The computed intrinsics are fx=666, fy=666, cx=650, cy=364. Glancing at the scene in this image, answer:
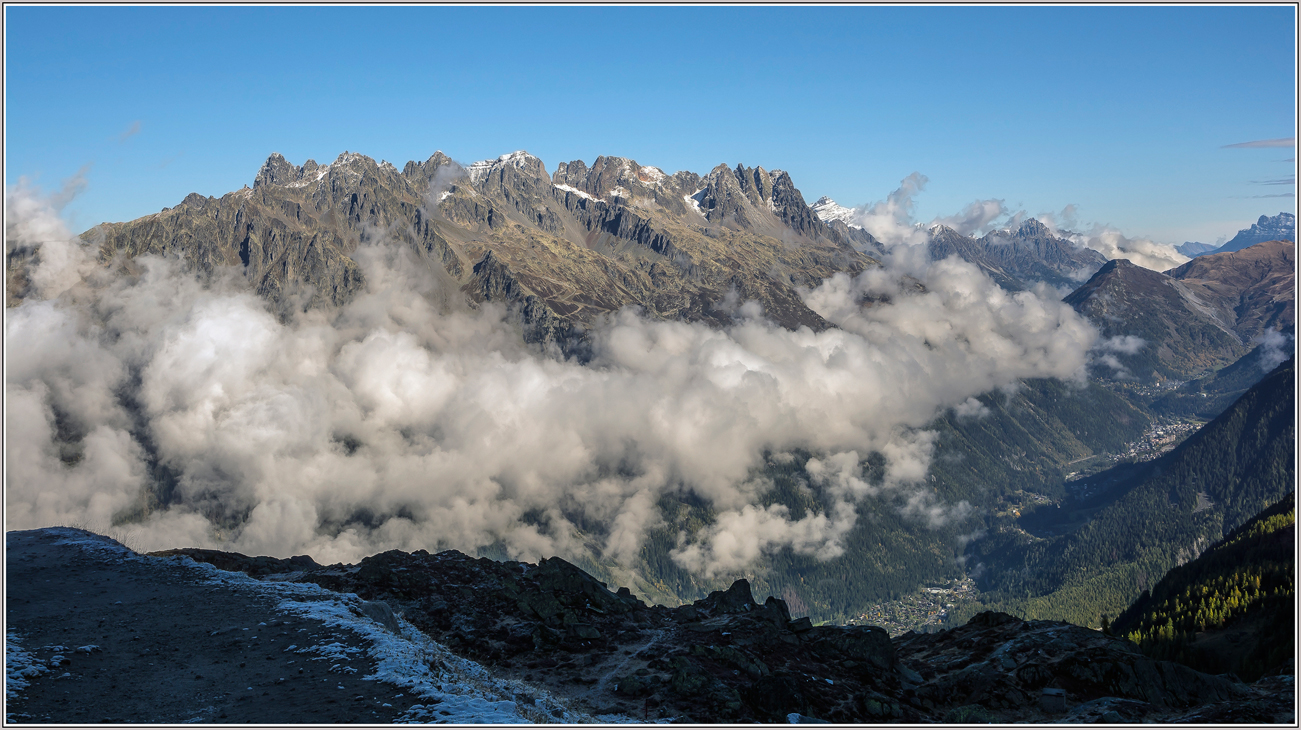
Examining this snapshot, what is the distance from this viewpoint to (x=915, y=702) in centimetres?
5181

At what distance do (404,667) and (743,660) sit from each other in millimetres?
25585

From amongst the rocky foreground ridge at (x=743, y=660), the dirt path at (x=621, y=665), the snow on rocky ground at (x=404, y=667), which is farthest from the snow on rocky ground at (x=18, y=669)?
the dirt path at (x=621, y=665)

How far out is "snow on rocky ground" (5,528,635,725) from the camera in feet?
99.2

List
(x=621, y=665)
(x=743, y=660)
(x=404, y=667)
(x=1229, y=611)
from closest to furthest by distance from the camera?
(x=404, y=667), (x=621, y=665), (x=743, y=660), (x=1229, y=611)

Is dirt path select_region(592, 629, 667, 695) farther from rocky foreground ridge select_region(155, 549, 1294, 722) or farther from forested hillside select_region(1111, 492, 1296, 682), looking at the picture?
forested hillside select_region(1111, 492, 1296, 682)

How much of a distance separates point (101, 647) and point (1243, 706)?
73005 millimetres

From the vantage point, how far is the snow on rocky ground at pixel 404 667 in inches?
1190

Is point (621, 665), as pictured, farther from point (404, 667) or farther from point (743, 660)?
point (404, 667)

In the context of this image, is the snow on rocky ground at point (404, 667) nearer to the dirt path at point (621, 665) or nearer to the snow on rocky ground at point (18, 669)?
the snow on rocky ground at point (18, 669)

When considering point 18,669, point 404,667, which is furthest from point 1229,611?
point 18,669

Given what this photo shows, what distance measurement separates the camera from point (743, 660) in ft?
162

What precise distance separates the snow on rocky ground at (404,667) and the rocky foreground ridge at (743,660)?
522 cm

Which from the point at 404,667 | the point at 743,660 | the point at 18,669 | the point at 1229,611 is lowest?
the point at 1229,611

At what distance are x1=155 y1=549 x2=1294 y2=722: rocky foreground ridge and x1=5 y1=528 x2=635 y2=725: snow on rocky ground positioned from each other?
17.1 feet
